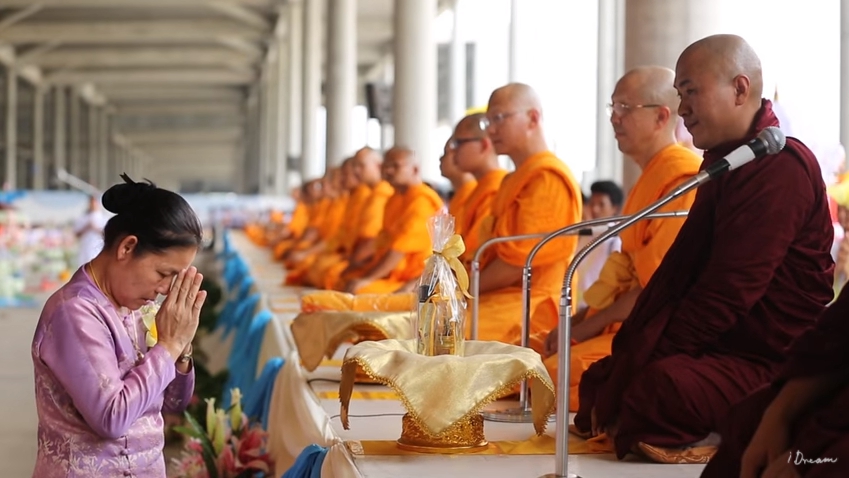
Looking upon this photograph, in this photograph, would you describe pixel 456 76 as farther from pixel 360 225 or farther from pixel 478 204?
pixel 478 204

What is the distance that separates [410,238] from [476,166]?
1.05m

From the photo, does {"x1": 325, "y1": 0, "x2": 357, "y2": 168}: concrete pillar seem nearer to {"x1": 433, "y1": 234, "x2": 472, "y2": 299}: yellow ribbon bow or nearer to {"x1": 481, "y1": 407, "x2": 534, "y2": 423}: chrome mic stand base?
{"x1": 481, "y1": 407, "x2": 534, "y2": 423}: chrome mic stand base

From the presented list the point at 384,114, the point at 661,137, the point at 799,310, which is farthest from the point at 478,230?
the point at 384,114

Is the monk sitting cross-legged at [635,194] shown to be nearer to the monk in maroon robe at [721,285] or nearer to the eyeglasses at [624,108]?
the eyeglasses at [624,108]

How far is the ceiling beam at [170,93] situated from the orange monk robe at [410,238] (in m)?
29.3

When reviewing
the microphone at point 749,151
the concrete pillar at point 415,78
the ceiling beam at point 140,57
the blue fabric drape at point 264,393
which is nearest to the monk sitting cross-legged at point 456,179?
the blue fabric drape at point 264,393

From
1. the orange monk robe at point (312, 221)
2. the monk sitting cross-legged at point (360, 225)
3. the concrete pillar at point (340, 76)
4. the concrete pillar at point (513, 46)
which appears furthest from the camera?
the concrete pillar at point (340, 76)

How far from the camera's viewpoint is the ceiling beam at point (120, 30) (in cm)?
2405

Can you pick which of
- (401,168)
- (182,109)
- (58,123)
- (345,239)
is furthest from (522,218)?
(182,109)

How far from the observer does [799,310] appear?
2549 millimetres

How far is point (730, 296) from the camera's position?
8.17 feet

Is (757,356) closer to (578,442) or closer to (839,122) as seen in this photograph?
(578,442)

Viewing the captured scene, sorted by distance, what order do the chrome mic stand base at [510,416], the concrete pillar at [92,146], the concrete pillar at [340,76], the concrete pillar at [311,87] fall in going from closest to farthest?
the chrome mic stand base at [510,416]
the concrete pillar at [340,76]
the concrete pillar at [311,87]
the concrete pillar at [92,146]

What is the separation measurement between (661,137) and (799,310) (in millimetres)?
964
